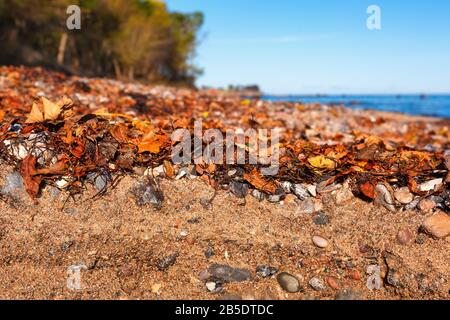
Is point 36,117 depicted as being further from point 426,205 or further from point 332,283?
point 426,205

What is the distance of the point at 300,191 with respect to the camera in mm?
3051

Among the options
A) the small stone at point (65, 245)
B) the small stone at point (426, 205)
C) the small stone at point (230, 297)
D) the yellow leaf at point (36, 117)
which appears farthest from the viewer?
the yellow leaf at point (36, 117)

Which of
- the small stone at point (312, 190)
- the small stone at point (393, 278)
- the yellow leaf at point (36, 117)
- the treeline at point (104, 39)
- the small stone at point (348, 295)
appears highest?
the treeline at point (104, 39)

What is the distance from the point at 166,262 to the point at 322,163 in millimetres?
1381

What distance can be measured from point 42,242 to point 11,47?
2715cm

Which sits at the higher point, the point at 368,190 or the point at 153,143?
the point at 153,143

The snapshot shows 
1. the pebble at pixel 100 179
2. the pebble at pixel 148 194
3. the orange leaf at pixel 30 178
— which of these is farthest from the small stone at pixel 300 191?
the orange leaf at pixel 30 178

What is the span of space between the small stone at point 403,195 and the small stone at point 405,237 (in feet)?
0.74

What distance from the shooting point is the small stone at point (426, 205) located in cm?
292

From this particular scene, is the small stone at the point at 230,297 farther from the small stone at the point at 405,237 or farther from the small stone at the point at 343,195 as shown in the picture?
the small stone at the point at 405,237

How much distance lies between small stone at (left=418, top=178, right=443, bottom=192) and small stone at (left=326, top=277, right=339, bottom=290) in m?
0.98

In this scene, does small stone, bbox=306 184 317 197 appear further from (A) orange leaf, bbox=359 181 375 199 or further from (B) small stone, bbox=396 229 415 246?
Answer: (B) small stone, bbox=396 229 415 246

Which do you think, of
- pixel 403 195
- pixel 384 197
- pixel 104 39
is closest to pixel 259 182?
pixel 384 197

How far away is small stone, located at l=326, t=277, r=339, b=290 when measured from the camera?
2703 millimetres
